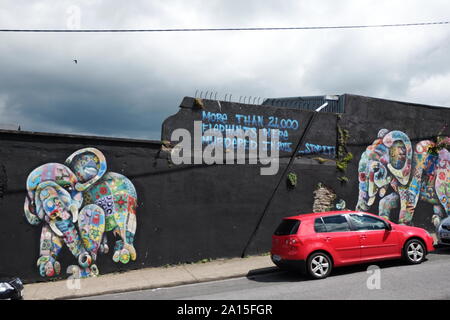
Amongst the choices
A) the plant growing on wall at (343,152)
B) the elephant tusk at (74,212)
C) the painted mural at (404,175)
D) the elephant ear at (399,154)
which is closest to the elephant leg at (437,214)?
the painted mural at (404,175)

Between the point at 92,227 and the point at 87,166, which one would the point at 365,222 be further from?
the point at 87,166

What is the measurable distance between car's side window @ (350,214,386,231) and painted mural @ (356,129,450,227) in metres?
4.48

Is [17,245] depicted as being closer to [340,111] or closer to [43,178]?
[43,178]

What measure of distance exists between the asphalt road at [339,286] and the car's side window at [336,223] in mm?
1109

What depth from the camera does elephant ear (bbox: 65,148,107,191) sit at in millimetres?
10180

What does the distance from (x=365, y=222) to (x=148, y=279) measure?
5.86 meters

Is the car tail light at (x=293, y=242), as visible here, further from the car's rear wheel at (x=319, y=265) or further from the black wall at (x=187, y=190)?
the black wall at (x=187, y=190)

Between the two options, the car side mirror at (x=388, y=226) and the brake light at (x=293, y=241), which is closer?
the brake light at (x=293, y=241)

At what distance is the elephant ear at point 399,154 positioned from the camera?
14648 mm

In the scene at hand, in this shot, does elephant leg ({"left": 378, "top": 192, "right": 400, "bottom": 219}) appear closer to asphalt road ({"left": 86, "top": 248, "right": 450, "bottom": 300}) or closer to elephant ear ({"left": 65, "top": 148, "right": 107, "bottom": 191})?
asphalt road ({"left": 86, "top": 248, "right": 450, "bottom": 300})

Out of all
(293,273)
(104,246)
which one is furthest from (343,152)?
(104,246)

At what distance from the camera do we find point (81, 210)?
10.1 meters

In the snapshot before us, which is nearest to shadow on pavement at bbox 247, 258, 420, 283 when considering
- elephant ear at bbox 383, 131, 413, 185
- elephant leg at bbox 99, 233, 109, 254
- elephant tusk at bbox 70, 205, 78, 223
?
elephant leg at bbox 99, 233, 109, 254
